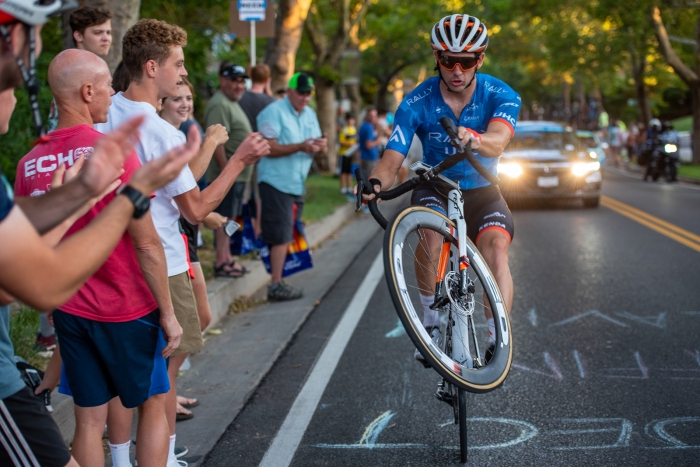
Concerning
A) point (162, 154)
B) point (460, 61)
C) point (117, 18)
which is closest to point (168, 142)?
point (162, 154)

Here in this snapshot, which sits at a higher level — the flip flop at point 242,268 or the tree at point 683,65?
the tree at point 683,65

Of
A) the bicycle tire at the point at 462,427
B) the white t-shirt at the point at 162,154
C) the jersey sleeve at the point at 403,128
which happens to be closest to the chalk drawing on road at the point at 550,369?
the bicycle tire at the point at 462,427

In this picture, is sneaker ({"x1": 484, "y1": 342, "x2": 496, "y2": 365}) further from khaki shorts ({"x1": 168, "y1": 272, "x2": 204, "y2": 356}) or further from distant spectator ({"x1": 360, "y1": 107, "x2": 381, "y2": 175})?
distant spectator ({"x1": 360, "y1": 107, "x2": 381, "y2": 175})

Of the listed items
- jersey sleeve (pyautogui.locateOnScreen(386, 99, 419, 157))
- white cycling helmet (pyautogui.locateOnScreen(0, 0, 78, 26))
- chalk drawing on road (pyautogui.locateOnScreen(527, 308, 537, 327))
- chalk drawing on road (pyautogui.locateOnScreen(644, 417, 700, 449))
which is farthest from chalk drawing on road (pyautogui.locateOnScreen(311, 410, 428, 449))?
white cycling helmet (pyautogui.locateOnScreen(0, 0, 78, 26))

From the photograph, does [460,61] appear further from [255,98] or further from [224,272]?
[255,98]

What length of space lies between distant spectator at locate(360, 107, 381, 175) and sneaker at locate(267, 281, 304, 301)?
9810 mm

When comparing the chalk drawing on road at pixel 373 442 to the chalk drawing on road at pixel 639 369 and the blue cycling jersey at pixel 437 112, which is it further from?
the chalk drawing on road at pixel 639 369

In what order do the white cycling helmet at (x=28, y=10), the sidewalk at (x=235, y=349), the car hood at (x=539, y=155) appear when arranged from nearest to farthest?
the white cycling helmet at (x=28, y=10) < the sidewalk at (x=235, y=349) < the car hood at (x=539, y=155)

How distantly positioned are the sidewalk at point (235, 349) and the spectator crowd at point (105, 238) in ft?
0.53

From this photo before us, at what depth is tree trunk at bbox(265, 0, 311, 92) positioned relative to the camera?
17188 mm

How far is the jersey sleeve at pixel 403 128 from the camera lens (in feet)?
14.9

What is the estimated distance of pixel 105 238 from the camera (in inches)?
80.1

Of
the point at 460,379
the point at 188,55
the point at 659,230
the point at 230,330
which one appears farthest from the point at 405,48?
the point at 460,379

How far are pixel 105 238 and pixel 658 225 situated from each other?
12.5 m
